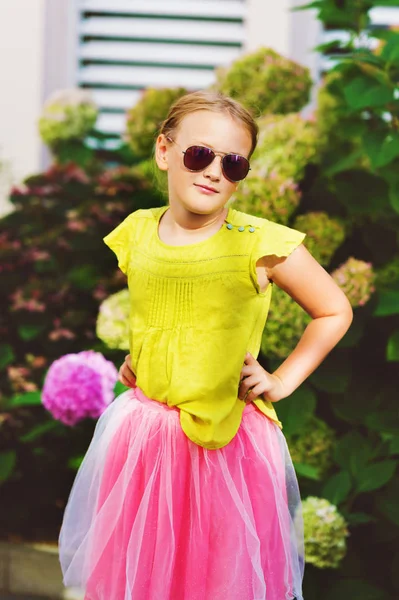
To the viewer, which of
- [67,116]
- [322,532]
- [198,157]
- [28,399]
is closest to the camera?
[198,157]

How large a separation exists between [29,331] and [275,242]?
167 cm

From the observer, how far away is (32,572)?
2625mm

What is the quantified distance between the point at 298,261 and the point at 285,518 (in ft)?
1.57

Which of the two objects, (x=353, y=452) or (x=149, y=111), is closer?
(x=353, y=452)

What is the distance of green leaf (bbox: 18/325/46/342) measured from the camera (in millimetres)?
2877

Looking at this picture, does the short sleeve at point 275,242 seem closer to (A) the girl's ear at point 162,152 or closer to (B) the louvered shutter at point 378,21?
(A) the girl's ear at point 162,152

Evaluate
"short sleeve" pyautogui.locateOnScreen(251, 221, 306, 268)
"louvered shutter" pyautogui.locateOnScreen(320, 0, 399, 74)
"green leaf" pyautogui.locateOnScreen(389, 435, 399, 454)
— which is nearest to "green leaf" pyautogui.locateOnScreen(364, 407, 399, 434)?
"green leaf" pyautogui.locateOnScreen(389, 435, 399, 454)

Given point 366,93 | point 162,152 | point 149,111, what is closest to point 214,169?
point 162,152

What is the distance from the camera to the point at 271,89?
273 cm

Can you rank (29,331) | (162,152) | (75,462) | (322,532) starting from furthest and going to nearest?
(29,331), (75,462), (322,532), (162,152)

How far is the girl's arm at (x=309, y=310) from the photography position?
56.1 inches

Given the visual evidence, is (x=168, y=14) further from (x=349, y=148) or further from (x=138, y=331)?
(x=138, y=331)

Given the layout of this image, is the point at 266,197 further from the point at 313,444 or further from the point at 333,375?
the point at 313,444

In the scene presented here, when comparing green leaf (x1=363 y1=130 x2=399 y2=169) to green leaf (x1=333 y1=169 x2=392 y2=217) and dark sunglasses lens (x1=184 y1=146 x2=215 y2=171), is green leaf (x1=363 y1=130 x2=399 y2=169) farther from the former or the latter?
dark sunglasses lens (x1=184 y1=146 x2=215 y2=171)
